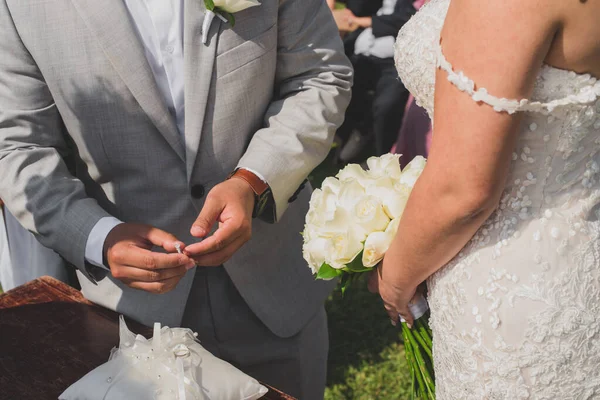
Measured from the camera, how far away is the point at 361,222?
1646mm

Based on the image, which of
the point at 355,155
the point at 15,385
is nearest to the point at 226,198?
the point at 15,385

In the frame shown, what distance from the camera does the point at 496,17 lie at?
1.22m

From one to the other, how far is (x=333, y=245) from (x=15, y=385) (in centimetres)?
93

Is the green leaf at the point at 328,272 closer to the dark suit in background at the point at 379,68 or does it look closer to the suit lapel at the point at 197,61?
the suit lapel at the point at 197,61

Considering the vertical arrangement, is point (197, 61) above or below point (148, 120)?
above

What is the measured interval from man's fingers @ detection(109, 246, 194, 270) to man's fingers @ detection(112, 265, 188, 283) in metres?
0.02

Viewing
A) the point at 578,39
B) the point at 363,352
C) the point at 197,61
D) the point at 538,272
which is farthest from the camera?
the point at 363,352

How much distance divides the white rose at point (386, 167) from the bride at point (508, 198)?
0.20 metres

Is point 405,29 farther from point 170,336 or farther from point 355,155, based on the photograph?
point 355,155

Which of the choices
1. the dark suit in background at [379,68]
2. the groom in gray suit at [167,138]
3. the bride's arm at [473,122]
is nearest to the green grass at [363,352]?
the dark suit in background at [379,68]

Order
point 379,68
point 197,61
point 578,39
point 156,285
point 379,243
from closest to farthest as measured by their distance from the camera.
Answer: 1. point 578,39
2. point 379,243
3. point 156,285
4. point 197,61
5. point 379,68

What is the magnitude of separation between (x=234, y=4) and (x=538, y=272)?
3.61ft

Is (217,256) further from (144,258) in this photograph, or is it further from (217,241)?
(144,258)

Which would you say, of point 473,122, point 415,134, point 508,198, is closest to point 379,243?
point 508,198
